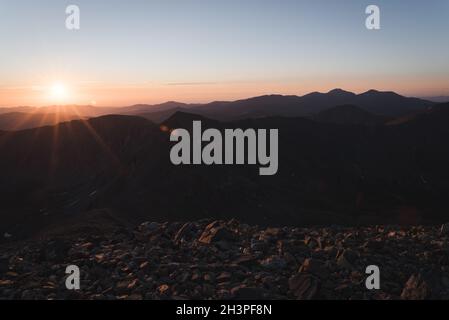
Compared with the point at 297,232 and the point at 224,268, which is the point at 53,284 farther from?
the point at 297,232

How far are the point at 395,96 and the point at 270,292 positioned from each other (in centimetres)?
17808

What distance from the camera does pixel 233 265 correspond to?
7836 mm

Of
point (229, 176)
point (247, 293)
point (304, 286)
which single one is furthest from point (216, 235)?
point (229, 176)

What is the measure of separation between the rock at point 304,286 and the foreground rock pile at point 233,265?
2 cm

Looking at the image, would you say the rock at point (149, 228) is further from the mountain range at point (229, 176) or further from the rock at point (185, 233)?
the mountain range at point (229, 176)

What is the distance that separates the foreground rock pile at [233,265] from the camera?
6.97 m

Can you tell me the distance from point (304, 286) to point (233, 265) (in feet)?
4.83

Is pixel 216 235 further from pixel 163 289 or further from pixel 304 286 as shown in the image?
pixel 304 286

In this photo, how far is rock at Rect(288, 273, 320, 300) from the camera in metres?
6.80

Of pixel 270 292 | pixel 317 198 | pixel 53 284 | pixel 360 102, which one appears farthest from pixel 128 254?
pixel 360 102

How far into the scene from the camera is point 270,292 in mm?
6902

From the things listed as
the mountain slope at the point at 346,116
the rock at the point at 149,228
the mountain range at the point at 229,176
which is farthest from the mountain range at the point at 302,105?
the rock at the point at 149,228

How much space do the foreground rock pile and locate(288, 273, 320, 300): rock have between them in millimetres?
17

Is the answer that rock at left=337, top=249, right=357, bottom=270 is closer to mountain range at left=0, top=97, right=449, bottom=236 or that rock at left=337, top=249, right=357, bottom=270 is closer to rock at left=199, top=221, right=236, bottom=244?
rock at left=199, top=221, right=236, bottom=244
